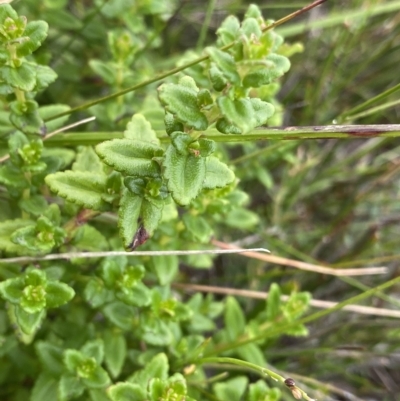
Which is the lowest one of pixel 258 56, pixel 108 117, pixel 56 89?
pixel 258 56

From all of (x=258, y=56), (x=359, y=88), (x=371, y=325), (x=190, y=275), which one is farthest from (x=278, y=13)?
(x=258, y=56)

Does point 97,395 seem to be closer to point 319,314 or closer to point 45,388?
point 45,388

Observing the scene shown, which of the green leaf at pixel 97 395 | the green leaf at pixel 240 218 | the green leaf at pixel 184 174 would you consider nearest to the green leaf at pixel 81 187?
the green leaf at pixel 184 174

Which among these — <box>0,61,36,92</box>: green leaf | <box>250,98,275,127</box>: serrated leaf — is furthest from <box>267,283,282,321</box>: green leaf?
<box>0,61,36,92</box>: green leaf

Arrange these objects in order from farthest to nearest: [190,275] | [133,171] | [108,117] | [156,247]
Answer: [190,275] → [108,117] → [156,247] → [133,171]

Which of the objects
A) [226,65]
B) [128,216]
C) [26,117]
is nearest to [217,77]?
[226,65]

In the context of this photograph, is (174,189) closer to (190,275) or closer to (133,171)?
(133,171)
